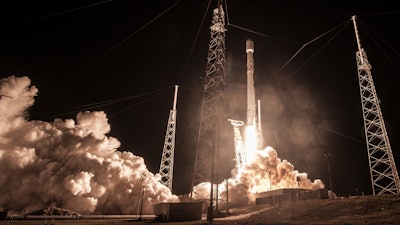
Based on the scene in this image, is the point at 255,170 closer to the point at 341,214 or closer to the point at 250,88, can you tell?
the point at 250,88

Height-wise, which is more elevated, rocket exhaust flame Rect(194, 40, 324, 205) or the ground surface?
rocket exhaust flame Rect(194, 40, 324, 205)

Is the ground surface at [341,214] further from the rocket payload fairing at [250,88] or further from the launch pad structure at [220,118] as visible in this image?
the rocket payload fairing at [250,88]

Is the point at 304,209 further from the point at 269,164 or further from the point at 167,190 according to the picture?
the point at 269,164

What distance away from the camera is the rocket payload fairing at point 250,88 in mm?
74250

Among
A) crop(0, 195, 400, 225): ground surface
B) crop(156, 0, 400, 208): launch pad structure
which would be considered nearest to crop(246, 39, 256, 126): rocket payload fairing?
crop(156, 0, 400, 208): launch pad structure

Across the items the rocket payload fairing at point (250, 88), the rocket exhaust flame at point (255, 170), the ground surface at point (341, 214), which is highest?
the rocket payload fairing at point (250, 88)

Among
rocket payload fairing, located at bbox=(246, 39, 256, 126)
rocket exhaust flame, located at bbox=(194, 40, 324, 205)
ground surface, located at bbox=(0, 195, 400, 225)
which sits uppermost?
rocket payload fairing, located at bbox=(246, 39, 256, 126)

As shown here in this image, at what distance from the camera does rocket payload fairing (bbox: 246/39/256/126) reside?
74.2 m

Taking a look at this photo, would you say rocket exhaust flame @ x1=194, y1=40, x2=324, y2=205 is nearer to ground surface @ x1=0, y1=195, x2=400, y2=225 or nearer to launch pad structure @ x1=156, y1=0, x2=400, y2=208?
launch pad structure @ x1=156, y1=0, x2=400, y2=208

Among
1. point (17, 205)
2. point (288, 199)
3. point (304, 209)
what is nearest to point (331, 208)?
point (304, 209)

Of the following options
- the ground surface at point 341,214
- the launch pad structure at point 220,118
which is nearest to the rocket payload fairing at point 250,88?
the launch pad structure at point 220,118

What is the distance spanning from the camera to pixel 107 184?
2060 inches

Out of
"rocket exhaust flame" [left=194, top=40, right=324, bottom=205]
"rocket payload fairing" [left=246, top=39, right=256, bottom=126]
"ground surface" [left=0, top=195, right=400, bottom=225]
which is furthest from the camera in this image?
"rocket payload fairing" [left=246, top=39, right=256, bottom=126]

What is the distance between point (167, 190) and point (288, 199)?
23.2 m
